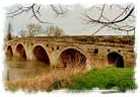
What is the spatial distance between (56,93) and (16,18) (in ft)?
1.29

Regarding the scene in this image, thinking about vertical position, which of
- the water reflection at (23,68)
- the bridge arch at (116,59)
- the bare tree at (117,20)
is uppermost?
the bare tree at (117,20)

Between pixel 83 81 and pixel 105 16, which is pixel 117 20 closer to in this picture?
pixel 105 16

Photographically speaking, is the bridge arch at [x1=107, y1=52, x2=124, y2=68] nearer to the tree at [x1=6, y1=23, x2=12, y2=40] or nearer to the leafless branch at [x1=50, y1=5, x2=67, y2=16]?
the leafless branch at [x1=50, y1=5, x2=67, y2=16]

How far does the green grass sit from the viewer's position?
256cm

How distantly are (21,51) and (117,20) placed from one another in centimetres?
47

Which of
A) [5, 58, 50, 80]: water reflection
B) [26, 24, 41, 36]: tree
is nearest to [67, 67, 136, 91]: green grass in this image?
[5, 58, 50, 80]: water reflection

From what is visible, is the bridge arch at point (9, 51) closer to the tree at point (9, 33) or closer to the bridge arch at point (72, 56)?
the tree at point (9, 33)

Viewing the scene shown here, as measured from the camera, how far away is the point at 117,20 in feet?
8.43

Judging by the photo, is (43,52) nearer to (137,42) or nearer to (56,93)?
(56,93)

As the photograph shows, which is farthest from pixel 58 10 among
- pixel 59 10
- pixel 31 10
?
pixel 31 10

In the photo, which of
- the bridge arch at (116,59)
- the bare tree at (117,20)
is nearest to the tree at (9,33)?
the bare tree at (117,20)

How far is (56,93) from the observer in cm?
259

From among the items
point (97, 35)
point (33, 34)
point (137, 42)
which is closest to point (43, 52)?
point (33, 34)

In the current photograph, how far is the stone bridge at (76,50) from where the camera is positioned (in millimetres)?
2568
